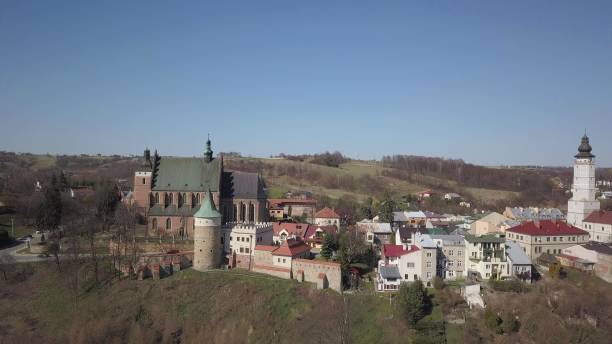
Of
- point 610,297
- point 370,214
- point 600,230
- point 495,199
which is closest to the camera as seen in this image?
point 610,297

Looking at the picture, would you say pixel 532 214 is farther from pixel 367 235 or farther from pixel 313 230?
pixel 313 230

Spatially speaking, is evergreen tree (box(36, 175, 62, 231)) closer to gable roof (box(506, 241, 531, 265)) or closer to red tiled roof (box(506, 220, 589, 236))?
gable roof (box(506, 241, 531, 265))

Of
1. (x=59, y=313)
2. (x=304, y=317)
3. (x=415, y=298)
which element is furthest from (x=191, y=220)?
(x=415, y=298)

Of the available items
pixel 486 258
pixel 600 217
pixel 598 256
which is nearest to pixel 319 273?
pixel 486 258

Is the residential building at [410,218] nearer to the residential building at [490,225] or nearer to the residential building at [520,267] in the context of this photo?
the residential building at [490,225]

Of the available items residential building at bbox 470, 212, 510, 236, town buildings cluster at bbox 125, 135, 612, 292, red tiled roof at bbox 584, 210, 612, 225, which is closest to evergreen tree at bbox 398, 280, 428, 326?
town buildings cluster at bbox 125, 135, 612, 292

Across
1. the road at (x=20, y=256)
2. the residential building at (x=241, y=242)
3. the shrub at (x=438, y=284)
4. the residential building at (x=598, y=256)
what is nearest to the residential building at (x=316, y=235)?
the residential building at (x=241, y=242)

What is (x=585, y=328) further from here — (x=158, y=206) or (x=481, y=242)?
(x=158, y=206)
